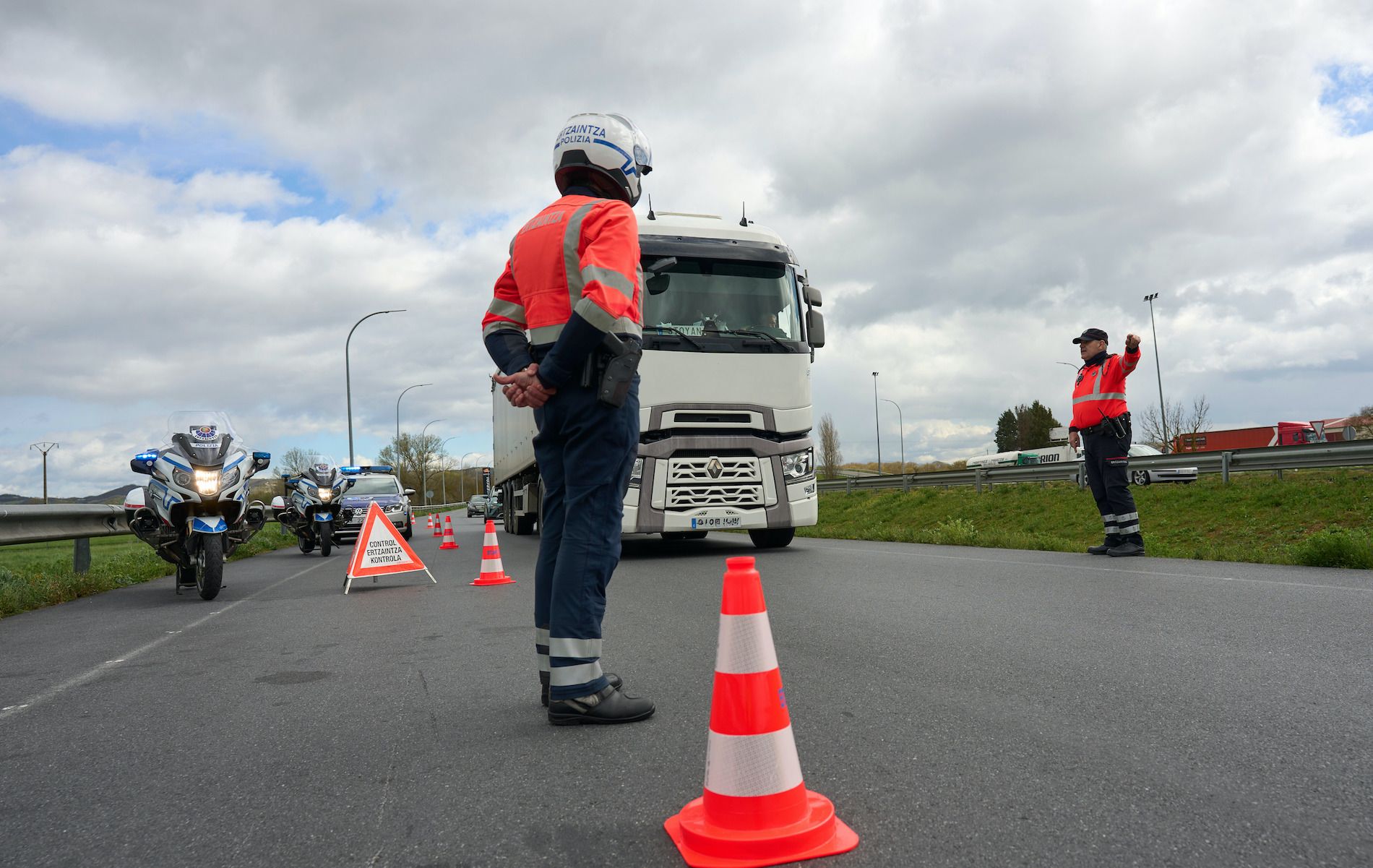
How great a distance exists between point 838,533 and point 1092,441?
655 centimetres

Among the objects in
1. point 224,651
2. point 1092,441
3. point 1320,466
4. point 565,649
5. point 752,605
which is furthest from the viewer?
point 1320,466

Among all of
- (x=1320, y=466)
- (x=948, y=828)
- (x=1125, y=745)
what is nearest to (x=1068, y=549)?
(x=1320, y=466)

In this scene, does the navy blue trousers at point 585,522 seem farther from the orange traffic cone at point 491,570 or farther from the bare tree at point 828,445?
the bare tree at point 828,445

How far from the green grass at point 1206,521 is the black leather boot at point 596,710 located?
7.64 meters

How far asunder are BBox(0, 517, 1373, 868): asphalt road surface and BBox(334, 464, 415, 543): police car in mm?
12299

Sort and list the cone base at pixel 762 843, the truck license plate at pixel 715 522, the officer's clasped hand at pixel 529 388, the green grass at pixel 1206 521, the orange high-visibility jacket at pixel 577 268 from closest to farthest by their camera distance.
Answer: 1. the cone base at pixel 762 843
2. the orange high-visibility jacket at pixel 577 268
3. the officer's clasped hand at pixel 529 388
4. the green grass at pixel 1206 521
5. the truck license plate at pixel 715 522

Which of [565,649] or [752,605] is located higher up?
[752,605]

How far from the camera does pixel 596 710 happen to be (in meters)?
3.44

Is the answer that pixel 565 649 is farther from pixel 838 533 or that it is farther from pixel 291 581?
pixel 838 533

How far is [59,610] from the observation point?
8.25 metres

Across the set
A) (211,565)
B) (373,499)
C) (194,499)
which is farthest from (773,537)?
(373,499)

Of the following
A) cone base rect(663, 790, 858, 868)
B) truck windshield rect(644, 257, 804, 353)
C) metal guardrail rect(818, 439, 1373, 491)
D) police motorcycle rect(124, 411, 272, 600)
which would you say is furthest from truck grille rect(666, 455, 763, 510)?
metal guardrail rect(818, 439, 1373, 491)

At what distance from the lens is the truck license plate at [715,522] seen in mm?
10398

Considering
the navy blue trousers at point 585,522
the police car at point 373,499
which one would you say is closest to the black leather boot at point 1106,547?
the navy blue trousers at point 585,522
